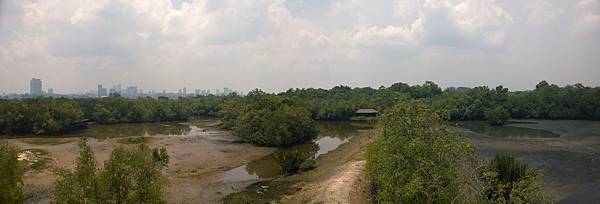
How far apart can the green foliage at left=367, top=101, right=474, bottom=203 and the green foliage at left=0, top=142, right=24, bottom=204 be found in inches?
682

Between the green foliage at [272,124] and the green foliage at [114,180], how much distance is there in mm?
34733

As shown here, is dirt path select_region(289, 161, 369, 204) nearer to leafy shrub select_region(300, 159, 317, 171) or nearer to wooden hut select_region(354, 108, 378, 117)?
leafy shrub select_region(300, 159, 317, 171)

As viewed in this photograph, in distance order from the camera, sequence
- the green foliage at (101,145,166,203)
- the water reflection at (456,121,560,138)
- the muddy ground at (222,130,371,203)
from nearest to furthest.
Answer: the green foliage at (101,145,166,203), the muddy ground at (222,130,371,203), the water reflection at (456,121,560,138)

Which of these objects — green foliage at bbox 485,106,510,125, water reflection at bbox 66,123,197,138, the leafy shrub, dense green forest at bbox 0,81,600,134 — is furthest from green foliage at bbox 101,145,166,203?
green foliage at bbox 485,106,510,125

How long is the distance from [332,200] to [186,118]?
84.2 metres

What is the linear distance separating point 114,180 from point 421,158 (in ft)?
45.2

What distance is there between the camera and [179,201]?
30562mm

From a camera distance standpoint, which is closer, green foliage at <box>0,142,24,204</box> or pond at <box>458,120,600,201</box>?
green foliage at <box>0,142,24,204</box>

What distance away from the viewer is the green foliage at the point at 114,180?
19.0 m

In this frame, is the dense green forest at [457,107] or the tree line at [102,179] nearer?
the tree line at [102,179]

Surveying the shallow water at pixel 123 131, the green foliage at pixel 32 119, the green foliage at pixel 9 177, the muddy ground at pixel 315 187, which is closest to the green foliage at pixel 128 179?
the green foliage at pixel 9 177

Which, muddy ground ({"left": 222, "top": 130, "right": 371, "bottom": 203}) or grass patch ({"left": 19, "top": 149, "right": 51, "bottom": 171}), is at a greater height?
grass patch ({"left": 19, "top": 149, "right": 51, "bottom": 171})

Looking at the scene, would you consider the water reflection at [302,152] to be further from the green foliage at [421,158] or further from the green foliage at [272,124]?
the green foliage at [421,158]

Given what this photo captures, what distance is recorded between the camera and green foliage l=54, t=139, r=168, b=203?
19.0m
